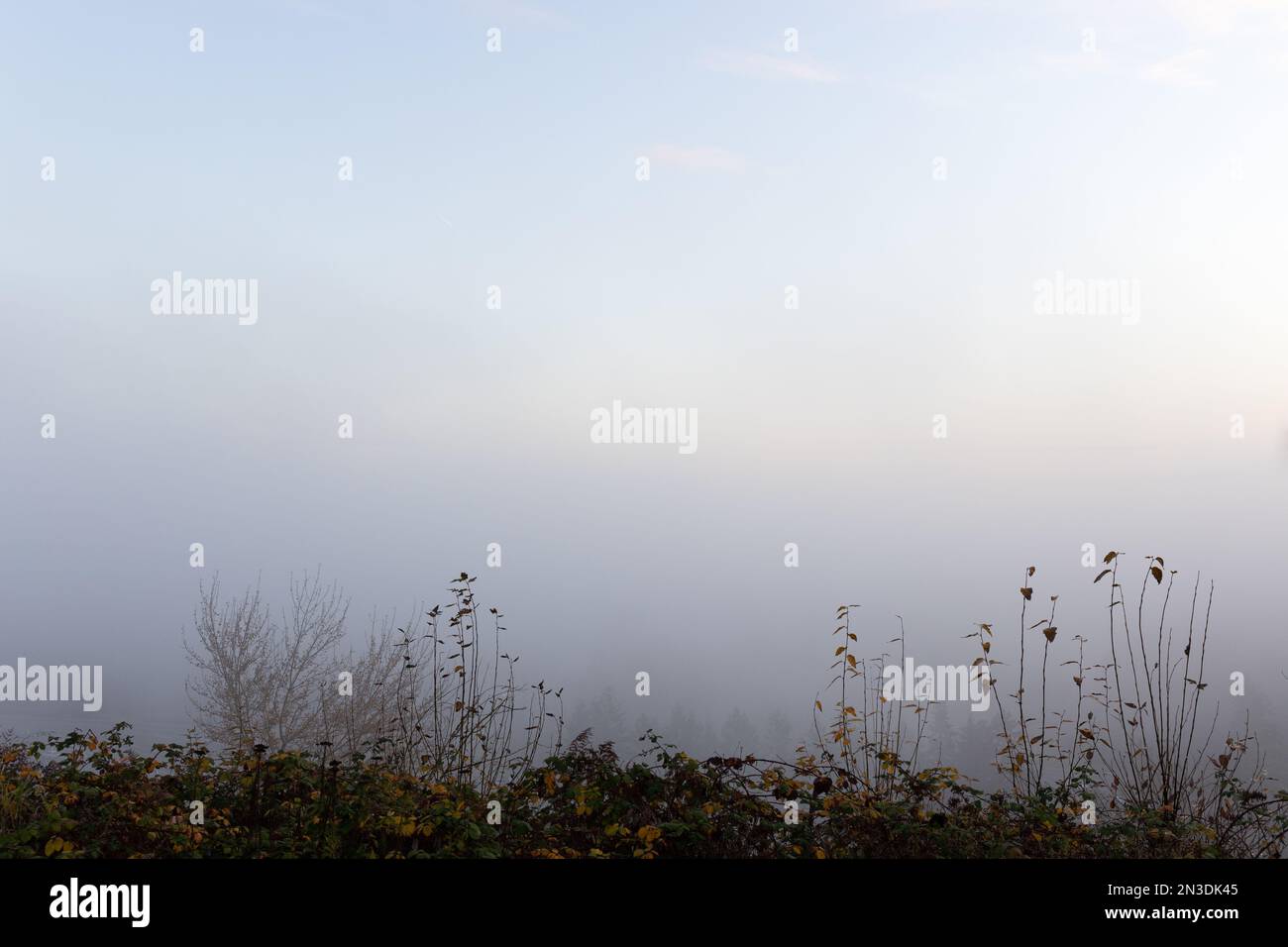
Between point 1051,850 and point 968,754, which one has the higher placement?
point 1051,850

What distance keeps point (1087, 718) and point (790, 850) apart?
109 inches

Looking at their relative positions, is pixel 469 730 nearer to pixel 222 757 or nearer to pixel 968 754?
pixel 222 757

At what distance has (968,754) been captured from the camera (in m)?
27.5
